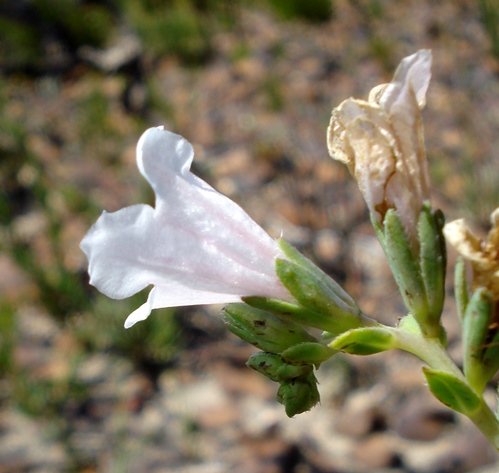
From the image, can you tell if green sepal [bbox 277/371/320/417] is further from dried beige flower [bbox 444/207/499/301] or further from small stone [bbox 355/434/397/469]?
small stone [bbox 355/434/397/469]

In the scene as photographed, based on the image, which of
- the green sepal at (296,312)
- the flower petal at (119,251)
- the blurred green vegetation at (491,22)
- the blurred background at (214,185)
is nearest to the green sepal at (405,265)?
the green sepal at (296,312)

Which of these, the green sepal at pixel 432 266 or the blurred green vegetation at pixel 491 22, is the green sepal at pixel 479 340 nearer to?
the green sepal at pixel 432 266

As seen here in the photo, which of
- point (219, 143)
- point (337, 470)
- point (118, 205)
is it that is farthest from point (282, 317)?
point (219, 143)

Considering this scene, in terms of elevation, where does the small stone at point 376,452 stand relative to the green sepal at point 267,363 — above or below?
below

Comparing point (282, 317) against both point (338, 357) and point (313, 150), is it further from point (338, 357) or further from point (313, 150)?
point (313, 150)

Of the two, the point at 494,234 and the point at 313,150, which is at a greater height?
the point at 494,234

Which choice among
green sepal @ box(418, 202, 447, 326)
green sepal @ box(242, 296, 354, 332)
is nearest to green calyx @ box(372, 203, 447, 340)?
green sepal @ box(418, 202, 447, 326)
